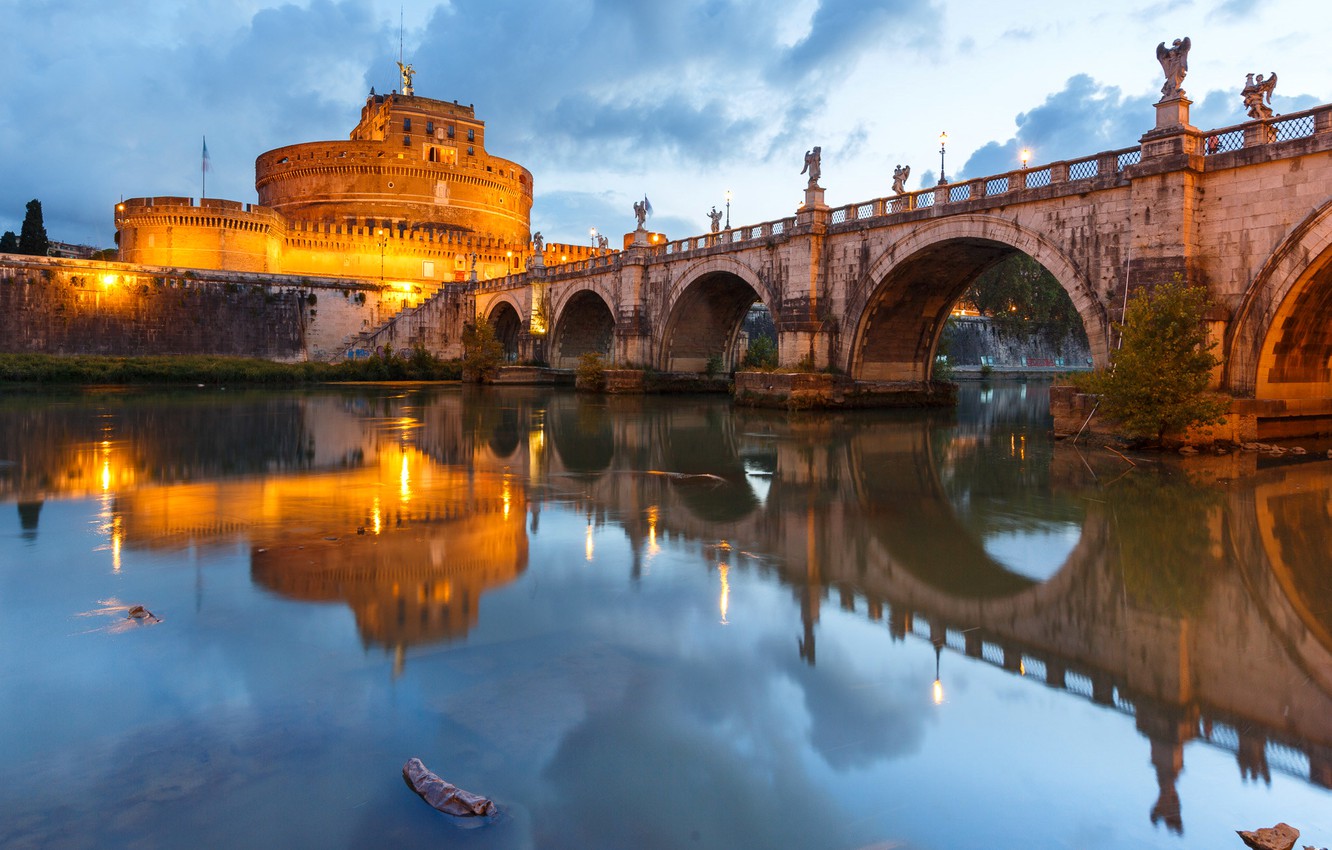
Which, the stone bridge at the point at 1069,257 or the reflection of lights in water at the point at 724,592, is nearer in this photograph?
the reflection of lights in water at the point at 724,592

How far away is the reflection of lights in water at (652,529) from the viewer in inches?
282

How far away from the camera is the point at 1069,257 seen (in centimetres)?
1694

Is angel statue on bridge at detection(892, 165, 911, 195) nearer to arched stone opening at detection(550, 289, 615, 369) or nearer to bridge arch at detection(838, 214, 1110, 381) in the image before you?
bridge arch at detection(838, 214, 1110, 381)

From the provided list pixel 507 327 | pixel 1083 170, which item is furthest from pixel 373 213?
pixel 1083 170

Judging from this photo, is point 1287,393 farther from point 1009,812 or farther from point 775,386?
point 1009,812

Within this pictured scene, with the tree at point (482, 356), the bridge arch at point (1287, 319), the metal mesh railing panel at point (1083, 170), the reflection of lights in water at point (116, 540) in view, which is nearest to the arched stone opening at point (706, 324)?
the tree at point (482, 356)

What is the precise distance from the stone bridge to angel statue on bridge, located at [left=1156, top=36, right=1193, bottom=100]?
295 mm

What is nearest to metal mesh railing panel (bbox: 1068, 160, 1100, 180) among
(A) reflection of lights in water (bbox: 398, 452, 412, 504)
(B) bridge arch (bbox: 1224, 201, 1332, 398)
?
(B) bridge arch (bbox: 1224, 201, 1332, 398)

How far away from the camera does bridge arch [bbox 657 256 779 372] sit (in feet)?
98.7

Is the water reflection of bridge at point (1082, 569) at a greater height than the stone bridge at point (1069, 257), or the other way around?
the stone bridge at point (1069, 257)

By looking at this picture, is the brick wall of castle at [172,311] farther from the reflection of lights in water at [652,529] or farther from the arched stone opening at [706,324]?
the reflection of lights in water at [652,529]

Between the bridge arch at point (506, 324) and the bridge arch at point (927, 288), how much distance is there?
25.9 metres

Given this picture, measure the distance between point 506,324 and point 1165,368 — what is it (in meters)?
40.6

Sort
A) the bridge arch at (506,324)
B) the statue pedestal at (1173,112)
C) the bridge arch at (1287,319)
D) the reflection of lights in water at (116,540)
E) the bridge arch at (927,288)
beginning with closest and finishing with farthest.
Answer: the reflection of lights in water at (116,540)
the bridge arch at (1287,319)
the statue pedestal at (1173,112)
the bridge arch at (927,288)
the bridge arch at (506,324)
